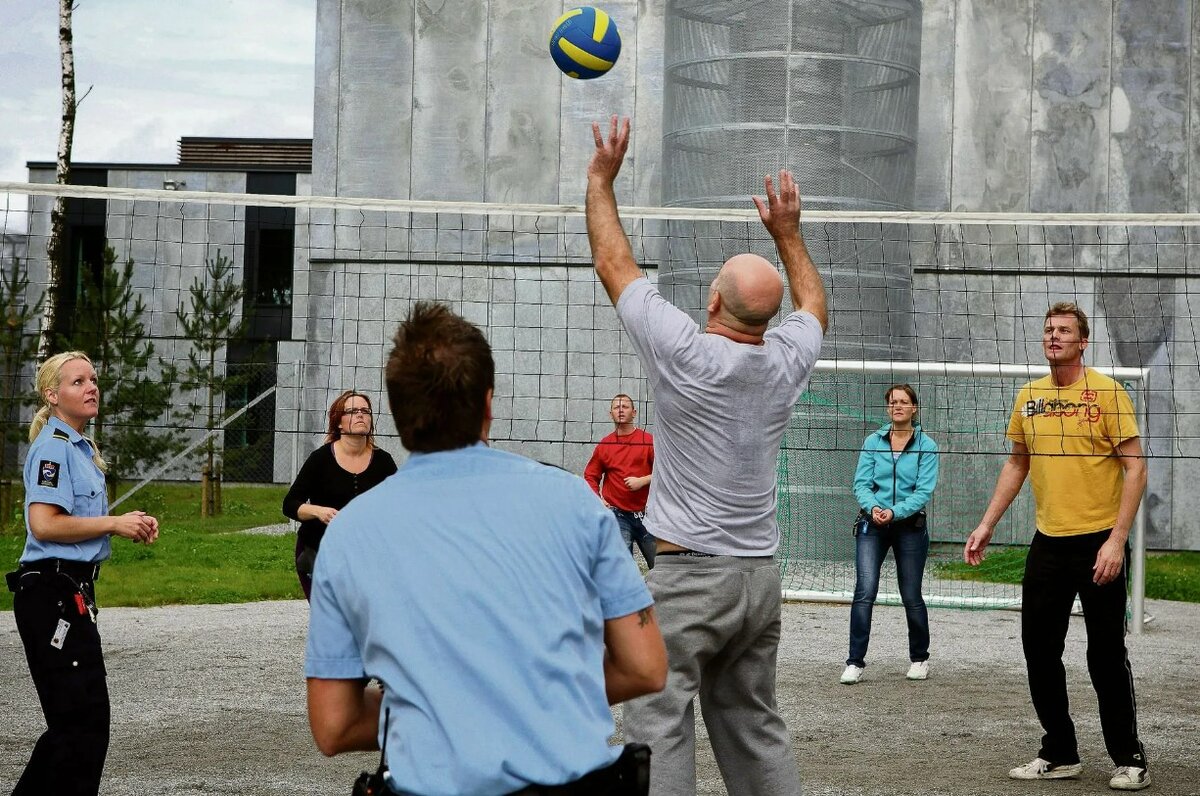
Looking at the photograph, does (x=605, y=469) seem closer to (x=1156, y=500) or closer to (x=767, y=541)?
(x=767, y=541)

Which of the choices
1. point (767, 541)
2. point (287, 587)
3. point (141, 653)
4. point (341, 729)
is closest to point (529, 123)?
point (287, 587)

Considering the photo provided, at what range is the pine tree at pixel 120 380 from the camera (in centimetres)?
2084

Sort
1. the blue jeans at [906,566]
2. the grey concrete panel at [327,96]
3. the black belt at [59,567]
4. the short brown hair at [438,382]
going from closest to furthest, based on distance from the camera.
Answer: the short brown hair at [438,382] < the black belt at [59,567] < the blue jeans at [906,566] < the grey concrete panel at [327,96]

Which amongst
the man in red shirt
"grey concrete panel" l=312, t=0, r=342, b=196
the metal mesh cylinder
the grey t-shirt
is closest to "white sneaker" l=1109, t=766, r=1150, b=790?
the grey t-shirt

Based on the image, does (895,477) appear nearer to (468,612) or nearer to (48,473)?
(48,473)

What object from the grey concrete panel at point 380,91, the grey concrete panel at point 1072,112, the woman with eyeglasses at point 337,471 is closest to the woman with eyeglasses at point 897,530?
the woman with eyeglasses at point 337,471

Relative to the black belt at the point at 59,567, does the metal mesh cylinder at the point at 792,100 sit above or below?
above

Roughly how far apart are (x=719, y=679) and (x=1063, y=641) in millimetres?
2324

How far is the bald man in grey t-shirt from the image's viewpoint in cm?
420

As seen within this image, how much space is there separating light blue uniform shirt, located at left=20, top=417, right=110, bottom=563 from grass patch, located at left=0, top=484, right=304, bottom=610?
7.54 meters

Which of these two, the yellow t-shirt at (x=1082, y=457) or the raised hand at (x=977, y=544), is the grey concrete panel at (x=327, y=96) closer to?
the raised hand at (x=977, y=544)

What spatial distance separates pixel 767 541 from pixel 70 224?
30.3m

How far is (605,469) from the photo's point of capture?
11.5m

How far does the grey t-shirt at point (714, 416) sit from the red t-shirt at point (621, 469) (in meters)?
6.84
